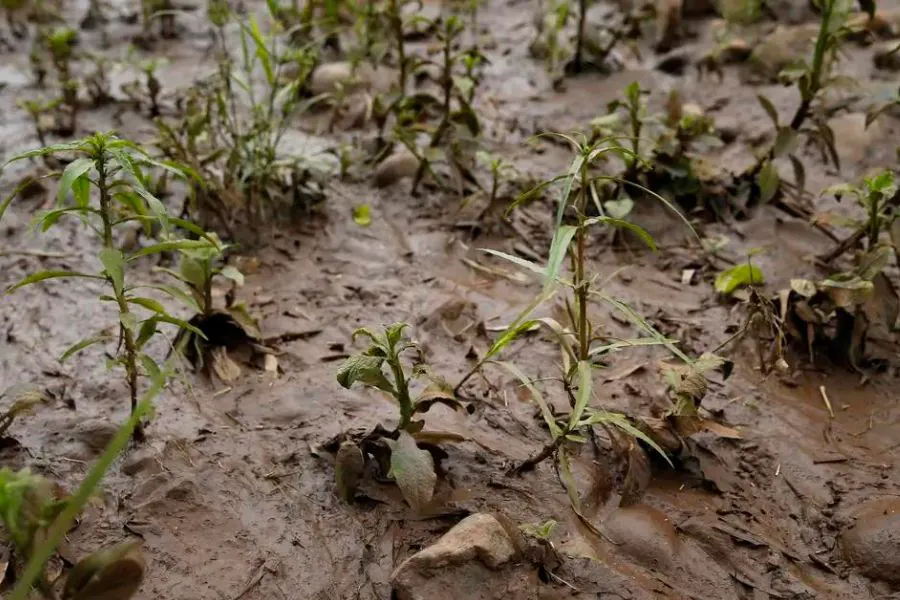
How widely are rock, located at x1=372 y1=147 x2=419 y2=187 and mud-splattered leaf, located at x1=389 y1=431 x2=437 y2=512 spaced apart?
174cm

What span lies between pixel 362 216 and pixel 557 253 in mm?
1664

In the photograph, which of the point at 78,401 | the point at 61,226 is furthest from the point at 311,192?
the point at 78,401

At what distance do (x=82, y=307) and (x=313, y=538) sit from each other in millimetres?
1347

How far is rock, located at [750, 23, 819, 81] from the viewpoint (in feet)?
13.9

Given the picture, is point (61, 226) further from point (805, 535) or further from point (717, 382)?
point (805, 535)

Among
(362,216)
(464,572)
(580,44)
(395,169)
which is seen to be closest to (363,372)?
(464,572)

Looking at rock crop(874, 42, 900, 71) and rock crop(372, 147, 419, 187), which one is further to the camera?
rock crop(874, 42, 900, 71)

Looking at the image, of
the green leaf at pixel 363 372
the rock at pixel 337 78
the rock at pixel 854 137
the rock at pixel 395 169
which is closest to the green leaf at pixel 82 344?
the green leaf at pixel 363 372

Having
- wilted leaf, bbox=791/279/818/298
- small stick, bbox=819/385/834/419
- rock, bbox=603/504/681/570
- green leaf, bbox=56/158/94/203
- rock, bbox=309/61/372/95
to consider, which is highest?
green leaf, bbox=56/158/94/203

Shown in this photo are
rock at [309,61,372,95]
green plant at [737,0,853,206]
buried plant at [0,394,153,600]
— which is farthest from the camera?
rock at [309,61,372,95]

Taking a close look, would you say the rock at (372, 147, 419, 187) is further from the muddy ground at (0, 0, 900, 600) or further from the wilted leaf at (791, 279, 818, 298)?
the wilted leaf at (791, 279, 818, 298)

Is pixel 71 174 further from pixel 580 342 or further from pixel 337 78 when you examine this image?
pixel 337 78

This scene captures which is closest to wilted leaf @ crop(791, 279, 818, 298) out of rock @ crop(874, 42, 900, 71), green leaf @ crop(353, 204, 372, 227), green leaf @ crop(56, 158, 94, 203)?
green leaf @ crop(353, 204, 372, 227)

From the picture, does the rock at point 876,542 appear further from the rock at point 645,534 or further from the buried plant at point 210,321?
the buried plant at point 210,321
